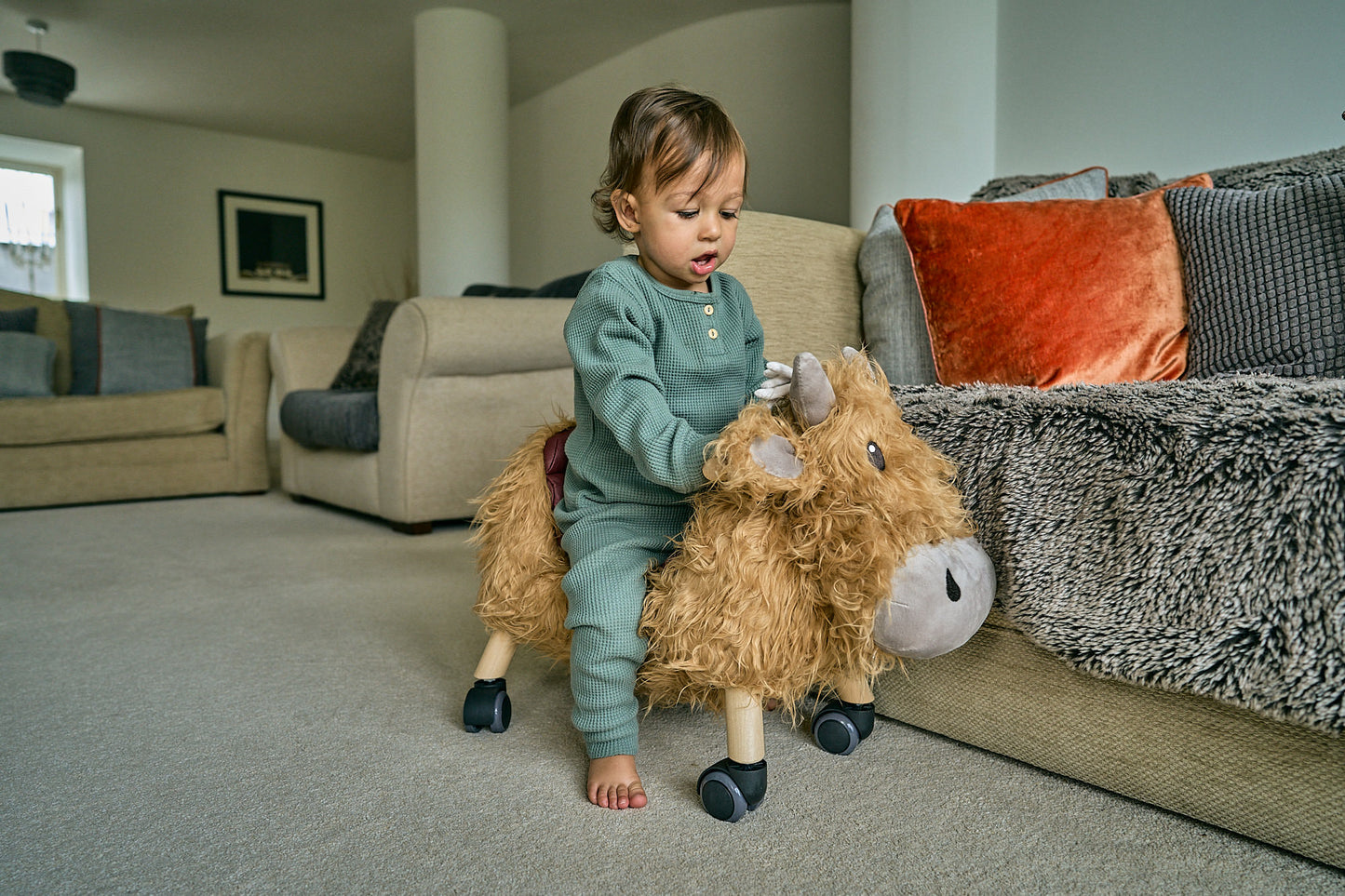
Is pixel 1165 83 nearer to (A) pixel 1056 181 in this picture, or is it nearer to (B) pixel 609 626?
(A) pixel 1056 181

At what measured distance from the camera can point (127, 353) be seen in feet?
11.2

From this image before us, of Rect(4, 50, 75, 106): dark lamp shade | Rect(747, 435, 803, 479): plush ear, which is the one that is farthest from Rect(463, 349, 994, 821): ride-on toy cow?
Rect(4, 50, 75, 106): dark lamp shade

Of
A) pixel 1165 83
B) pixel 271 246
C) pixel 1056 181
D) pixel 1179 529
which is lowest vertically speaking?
pixel 1179 529

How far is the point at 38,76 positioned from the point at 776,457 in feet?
15.1

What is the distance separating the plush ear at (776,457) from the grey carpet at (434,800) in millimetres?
359

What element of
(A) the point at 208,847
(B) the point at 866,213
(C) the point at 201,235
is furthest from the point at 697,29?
(A) the point at 208,847

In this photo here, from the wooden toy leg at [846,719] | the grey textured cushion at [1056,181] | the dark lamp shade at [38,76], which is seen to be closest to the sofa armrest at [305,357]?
the dark lamp shade at [38,76]

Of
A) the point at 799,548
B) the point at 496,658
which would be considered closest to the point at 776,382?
the point at 799,548

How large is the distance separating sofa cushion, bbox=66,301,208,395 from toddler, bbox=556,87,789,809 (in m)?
3.17

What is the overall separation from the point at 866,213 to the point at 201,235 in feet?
16.9

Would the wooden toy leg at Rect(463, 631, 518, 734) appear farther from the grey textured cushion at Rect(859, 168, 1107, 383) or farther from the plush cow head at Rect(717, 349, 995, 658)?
the grey textured cushion at Rect(859, 168, 1107, 383)

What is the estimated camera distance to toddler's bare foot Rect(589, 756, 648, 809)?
2.82 feet

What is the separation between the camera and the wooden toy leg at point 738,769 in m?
0.82

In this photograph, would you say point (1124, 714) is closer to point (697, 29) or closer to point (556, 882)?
point (556, 882)
